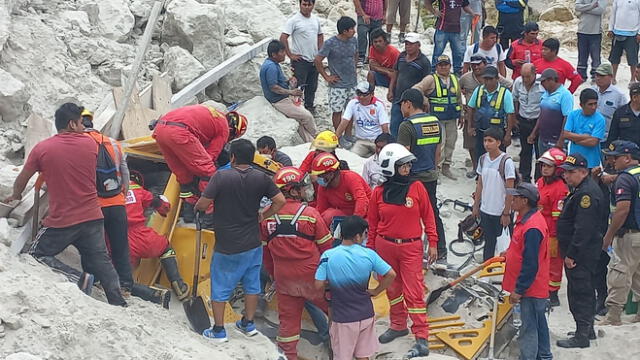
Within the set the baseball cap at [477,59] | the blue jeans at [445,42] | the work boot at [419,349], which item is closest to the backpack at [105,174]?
the work boot at [419,349]

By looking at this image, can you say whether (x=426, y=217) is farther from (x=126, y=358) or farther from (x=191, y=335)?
(x=126, y=358)

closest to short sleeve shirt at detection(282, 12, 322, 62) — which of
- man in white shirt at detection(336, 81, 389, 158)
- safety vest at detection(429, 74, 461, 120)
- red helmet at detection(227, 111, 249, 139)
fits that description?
man in white shirt at detection(336, 81, 389, 158)

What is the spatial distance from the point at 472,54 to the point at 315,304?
503 cm

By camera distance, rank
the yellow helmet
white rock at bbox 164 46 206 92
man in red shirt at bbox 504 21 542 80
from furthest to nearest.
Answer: man in red shirt at bbox 504 21 542 80 < white rock at bbox 164 46 206 92 < the yellow helmet

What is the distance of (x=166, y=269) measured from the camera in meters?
7.98

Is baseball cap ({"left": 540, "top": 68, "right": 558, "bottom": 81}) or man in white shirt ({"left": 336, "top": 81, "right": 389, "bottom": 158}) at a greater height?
baseball cap ({"left": 540, "top": 68, "right": 558, "bottom": 81})

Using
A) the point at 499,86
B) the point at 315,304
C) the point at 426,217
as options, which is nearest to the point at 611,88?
the point at 499,86

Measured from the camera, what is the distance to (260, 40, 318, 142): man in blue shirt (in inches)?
430

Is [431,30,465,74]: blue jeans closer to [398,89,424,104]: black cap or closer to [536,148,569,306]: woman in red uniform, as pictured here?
[398,89,424,104]: black cap

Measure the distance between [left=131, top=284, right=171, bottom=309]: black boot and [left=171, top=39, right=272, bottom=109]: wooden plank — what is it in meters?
3.58

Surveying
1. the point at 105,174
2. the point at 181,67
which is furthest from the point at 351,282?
the point at 181,67

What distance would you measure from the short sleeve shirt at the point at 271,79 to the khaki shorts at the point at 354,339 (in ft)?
15.7

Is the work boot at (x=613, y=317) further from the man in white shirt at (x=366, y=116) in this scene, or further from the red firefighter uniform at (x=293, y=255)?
the man in white shirt at (x=366, y=116)

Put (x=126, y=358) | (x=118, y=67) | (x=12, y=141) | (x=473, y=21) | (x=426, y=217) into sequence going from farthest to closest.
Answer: (x=473, y=21), (x=118, y=67), (x=12, y=141), (x=426, y=217), (x=126, y=358)
